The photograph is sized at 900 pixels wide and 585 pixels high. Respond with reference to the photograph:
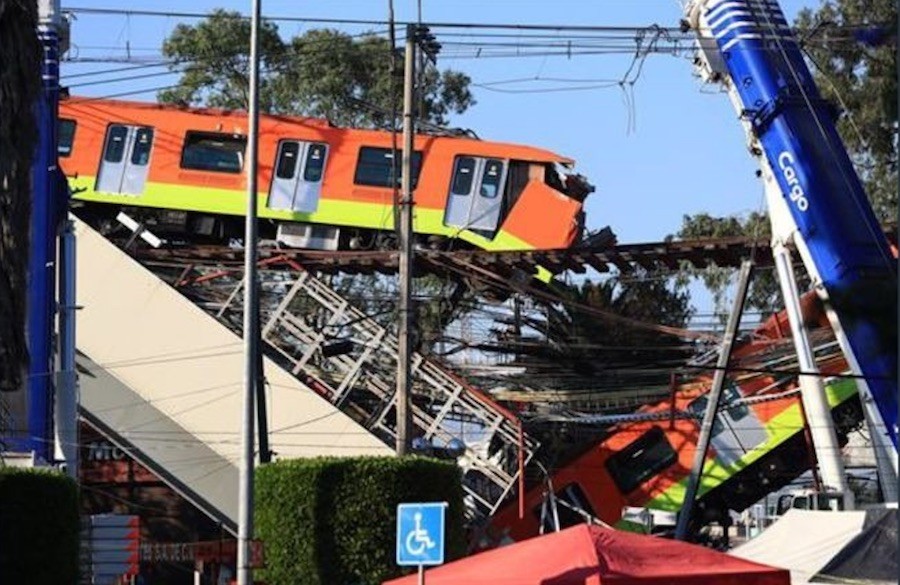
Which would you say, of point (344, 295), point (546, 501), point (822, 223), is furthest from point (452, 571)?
point (344, 295)

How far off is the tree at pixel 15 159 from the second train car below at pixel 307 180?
60.8 ft

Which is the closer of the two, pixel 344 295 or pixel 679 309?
pixel 344 295

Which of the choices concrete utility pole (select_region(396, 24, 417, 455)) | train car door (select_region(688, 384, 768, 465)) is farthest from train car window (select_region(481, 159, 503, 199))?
concrete utility pole (select_region(396, 24, 417, 455))

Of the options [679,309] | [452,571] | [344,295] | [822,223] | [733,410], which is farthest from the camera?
[679,309]

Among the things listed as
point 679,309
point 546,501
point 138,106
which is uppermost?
point 138,106

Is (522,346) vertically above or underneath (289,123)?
underneath

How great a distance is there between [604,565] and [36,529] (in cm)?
1016

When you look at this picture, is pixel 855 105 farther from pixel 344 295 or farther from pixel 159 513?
pixel 159 513

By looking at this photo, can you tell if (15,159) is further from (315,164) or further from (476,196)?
(315,164)

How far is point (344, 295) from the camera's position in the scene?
43.3 m

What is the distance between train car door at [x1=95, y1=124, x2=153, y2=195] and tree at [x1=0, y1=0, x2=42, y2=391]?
2153cm

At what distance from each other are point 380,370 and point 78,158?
985 cm

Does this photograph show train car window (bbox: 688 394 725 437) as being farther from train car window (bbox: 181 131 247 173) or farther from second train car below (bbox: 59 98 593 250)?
train car window (bbox: 181 131 247 173)

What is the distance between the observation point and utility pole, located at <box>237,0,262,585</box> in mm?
27453
